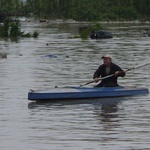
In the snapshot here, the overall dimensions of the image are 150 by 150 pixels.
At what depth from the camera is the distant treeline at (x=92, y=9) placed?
468 feet

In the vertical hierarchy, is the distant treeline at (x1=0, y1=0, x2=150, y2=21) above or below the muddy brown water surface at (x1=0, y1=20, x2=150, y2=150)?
below

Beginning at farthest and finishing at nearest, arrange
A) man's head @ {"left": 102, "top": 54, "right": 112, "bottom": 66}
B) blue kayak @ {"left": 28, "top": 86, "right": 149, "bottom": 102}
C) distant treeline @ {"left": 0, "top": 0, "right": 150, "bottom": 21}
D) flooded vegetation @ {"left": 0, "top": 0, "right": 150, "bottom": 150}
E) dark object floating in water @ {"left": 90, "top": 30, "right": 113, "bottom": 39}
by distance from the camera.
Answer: distant treeline @ {"left": 0, "top": 0, "right": 150, "bottom": 21} < dark object floating in water @ {"left": 90, "top": 30, "right": 113, "bottom": 39} < man's head @ {"left": 102, "top": 54, "right": 112, "bottom": 66} < blue kayak @ {"left": 28, "top": 86, "right": 149, "bottom": 102} < flooded vegetation @ {"left": 0, "top": 0, "right": 150, "bottom": 150}

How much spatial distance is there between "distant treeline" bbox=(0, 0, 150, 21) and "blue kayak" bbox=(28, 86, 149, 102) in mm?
115671

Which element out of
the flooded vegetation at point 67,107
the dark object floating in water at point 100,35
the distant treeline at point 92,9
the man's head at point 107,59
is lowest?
the distant treeline at point 92,9

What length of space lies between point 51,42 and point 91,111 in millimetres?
39985

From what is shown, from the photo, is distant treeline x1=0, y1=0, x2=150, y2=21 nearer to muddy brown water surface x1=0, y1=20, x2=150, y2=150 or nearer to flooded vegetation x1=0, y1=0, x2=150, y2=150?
flooded vegetation x1=0, y1=0, x2=150, y2=150

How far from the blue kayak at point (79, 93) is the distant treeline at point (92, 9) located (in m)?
116

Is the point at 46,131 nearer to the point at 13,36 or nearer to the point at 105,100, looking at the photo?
the point at 105,100

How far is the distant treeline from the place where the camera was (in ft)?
468

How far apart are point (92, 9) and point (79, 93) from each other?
126m

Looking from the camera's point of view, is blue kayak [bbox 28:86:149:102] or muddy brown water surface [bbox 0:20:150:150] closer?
muddy brown water surface [bbox 0:20:150:150]

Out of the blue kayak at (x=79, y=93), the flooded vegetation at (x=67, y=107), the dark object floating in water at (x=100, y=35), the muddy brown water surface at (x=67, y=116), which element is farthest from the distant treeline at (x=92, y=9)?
the blue kayak at (x=79, y=93)

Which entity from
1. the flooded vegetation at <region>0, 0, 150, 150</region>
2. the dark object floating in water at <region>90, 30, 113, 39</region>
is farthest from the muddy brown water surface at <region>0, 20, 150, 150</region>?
the dark object floating in water at <region>90, 30, 113, 39</region>

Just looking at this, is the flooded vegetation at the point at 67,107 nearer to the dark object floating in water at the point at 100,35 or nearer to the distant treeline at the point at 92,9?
the dark object floating in water at the point at 100,35
